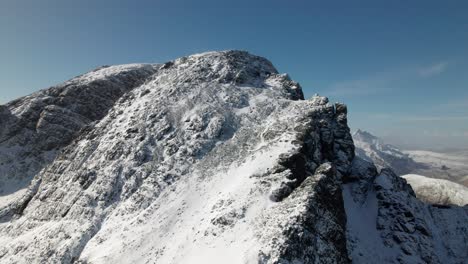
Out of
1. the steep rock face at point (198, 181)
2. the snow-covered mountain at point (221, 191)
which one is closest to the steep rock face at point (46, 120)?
the snow-covered mountain at point (221, 191)

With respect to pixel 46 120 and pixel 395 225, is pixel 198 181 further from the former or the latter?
pixel 46 120

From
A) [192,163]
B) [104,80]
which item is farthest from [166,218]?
[104,80]

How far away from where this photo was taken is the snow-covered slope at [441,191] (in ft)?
245

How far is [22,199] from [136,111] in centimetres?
1858

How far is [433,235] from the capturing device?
31.4 meters

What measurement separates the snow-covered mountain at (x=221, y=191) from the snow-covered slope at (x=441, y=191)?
45.0 meters

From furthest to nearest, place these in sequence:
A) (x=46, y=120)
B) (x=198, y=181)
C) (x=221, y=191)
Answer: (x=46, y=120) < (x=198, y=181) < (x=221, y=191)

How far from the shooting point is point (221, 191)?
2541cm

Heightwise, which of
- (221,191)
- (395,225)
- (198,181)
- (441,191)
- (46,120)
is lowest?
(441,191)

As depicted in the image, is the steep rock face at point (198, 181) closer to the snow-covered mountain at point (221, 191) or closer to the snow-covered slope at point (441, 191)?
the snow-covered mountain at point (221, 191)

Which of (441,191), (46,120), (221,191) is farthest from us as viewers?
(441,191)

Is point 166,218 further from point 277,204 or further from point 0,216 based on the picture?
point 0,216

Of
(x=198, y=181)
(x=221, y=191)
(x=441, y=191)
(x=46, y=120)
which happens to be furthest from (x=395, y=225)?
(x=441, y=191)

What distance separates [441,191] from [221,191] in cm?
8168
